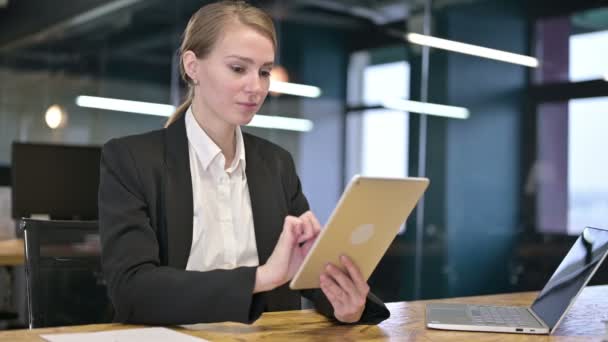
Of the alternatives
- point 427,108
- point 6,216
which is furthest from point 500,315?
point 427,108

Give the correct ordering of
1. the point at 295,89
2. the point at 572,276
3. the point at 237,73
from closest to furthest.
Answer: the point at 572,276
the point at 237,73
the point at 295,89

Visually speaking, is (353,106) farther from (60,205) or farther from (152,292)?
(152,292)

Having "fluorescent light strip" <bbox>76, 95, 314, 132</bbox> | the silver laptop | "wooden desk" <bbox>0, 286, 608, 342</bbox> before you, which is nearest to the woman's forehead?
"wooden desk" <bbox>0, 286, 608, 342</bbox>

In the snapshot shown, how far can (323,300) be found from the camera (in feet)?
5.67

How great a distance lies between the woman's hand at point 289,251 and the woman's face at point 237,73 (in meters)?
0.40

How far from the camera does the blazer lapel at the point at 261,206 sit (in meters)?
1.87

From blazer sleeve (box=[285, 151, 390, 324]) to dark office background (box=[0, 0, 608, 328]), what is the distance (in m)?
3.60

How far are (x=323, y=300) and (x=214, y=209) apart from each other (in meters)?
0.32

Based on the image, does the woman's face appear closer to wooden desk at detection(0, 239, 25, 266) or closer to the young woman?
the young woman

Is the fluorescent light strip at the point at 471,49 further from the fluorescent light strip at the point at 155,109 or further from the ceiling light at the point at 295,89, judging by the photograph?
the fluorescent light strip at the point at 155,109

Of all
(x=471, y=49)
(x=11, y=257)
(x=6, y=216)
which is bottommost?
(x=11, y=257)

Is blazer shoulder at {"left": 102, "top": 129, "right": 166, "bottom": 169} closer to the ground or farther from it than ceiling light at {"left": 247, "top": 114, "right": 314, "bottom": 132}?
closer to the ground

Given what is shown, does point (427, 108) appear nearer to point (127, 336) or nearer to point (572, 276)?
point (572, 276)

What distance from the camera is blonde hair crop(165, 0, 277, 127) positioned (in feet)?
6.11
